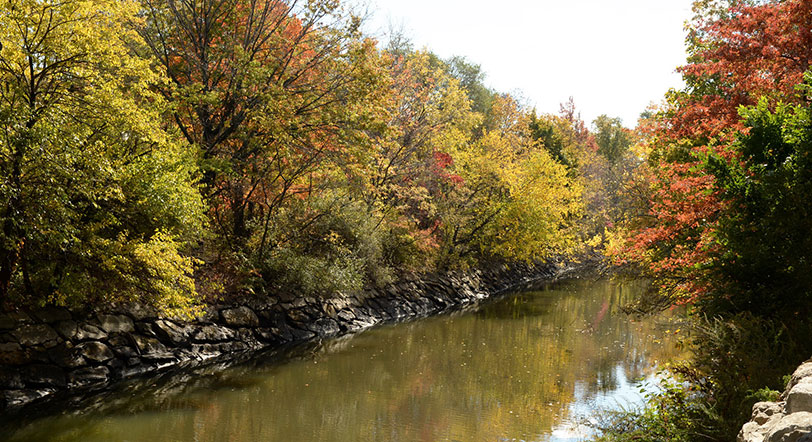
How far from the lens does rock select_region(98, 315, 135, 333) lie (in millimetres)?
11750

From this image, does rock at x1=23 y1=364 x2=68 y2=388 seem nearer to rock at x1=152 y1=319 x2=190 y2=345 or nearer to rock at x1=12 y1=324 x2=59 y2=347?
rock at x1=12 y1=324 x2=59 y2=347

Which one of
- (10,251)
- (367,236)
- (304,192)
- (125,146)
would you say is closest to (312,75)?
(304,192)

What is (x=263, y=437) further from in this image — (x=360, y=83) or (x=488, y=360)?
(x=360, y=83)

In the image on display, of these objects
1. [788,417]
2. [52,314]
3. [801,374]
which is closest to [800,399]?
[788,417]

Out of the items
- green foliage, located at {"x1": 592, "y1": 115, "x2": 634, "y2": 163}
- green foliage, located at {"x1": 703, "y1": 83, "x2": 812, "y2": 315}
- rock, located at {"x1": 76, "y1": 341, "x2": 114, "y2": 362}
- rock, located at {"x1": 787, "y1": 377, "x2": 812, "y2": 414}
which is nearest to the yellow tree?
rock, located at {"x1": 76, "y1": 341, "x2": 114, "y2": 362}

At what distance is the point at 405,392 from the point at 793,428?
28.2ft

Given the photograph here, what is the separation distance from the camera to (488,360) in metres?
14.6

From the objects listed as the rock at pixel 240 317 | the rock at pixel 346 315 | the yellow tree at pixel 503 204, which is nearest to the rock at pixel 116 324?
the rock at pixel 240 317

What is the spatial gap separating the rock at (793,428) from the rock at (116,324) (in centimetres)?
1185

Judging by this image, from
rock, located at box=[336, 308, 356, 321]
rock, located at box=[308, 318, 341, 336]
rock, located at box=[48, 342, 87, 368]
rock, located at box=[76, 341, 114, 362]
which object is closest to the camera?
rock, located at box=[48, 342, 87, 368]

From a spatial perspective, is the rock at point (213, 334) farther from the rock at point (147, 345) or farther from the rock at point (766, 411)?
the rock at point (766, 411)

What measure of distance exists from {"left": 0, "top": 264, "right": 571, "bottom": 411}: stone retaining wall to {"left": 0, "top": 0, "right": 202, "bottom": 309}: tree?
0.66 meters

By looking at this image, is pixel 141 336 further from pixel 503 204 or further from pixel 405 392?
pixel 503 204

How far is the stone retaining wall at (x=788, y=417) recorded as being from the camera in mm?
3792
